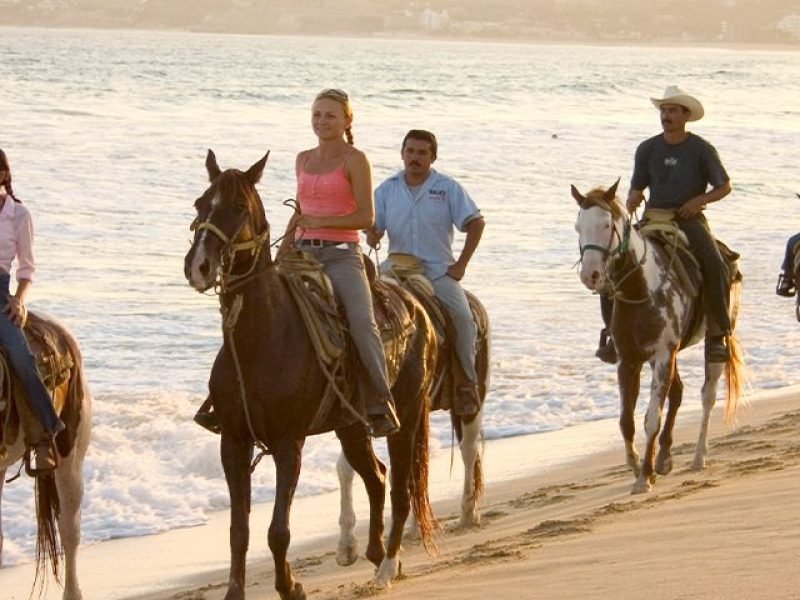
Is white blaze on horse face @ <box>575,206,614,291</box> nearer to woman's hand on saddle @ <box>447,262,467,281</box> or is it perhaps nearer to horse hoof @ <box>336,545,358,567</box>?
woman's hand on saddle @ <box>447,262,467,281</box>

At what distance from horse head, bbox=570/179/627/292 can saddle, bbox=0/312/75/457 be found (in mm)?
3571

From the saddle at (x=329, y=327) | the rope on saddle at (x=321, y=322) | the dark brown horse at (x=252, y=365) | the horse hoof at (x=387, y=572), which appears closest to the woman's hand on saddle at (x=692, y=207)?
the saddle at (x=329, y=327)

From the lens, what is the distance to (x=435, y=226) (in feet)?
34.7

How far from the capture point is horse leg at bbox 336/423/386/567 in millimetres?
8742

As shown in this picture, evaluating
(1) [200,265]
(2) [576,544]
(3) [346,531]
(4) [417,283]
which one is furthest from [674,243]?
(1) [200,265]

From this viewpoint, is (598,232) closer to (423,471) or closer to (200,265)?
(423,471)

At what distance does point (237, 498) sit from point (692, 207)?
5.76 m

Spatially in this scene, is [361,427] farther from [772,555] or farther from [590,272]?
[590,272]

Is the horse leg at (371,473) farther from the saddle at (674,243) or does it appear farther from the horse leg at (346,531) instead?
the saddle at (674,243)

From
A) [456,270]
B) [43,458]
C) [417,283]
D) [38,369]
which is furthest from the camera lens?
[456,270]

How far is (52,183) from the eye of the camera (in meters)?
38.4

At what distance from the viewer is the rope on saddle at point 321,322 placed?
8.13 metres

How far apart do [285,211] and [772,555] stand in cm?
2716

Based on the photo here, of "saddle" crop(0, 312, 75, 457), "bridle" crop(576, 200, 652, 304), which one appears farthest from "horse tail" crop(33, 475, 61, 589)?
"bridle" crop(576, 200, 652, 304)
